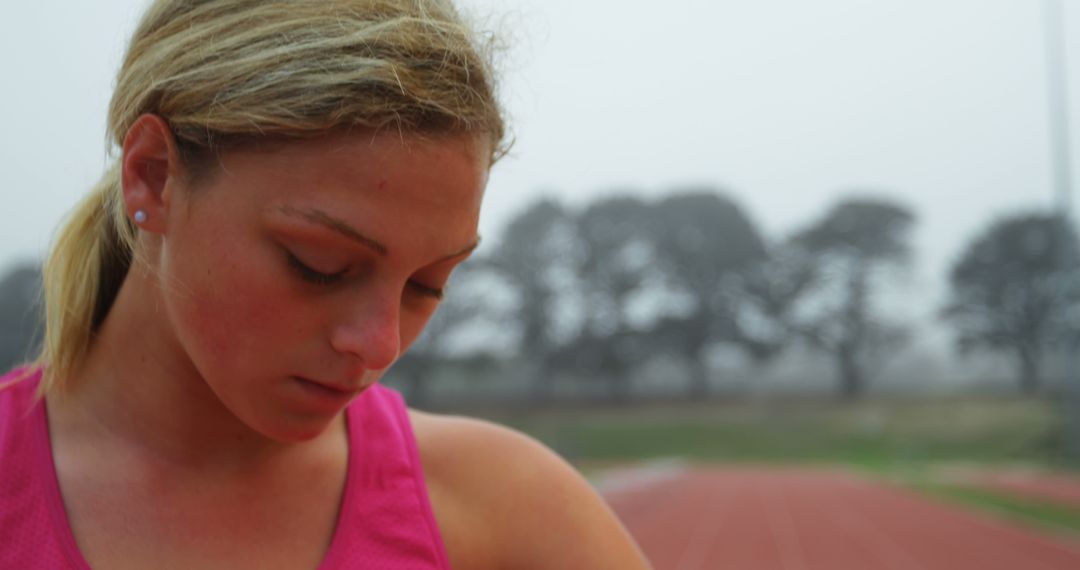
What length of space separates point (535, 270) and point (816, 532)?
21.7 m

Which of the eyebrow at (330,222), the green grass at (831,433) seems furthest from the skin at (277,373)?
the green grass at (831,433)

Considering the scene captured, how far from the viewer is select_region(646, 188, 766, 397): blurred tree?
4441 centimetres

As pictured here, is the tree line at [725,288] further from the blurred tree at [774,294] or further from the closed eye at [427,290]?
the closed eye at [427,290]

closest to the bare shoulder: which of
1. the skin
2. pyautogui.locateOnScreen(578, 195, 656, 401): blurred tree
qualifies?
the skin

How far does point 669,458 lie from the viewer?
33906 millimetres

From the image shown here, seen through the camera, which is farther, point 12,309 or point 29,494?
point 12,309

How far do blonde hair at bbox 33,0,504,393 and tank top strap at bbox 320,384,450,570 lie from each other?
0.29 m

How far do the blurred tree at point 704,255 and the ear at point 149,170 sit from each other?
140 feet

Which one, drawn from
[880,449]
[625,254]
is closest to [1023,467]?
[880,449]

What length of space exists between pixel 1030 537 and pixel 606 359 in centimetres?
2585

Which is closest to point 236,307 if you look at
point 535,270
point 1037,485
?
point 1037,485

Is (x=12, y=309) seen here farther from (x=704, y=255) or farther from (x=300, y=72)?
(x=704, y=255)

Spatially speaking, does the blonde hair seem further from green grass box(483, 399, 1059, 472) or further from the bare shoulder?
green grass box(483, 399, 1059, 472)

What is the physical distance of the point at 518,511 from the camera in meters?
1.03
